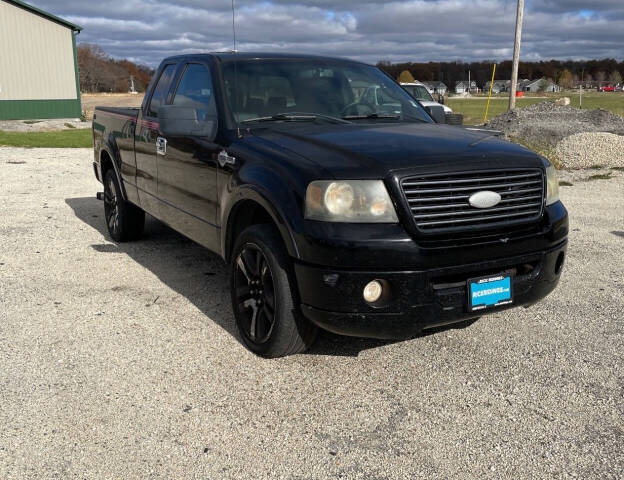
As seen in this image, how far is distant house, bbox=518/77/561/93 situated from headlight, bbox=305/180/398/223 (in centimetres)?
15789

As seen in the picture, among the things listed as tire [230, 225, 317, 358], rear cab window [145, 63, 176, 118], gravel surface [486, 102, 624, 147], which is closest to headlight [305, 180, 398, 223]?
tire [230, 225, 317, 358]

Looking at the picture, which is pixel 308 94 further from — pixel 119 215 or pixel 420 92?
pixel 420 92

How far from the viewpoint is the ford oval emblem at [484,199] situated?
342 centimetres

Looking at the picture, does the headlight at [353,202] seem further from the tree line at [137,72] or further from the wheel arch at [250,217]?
the tree line at [137,72]

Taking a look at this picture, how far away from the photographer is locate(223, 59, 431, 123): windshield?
4.48m

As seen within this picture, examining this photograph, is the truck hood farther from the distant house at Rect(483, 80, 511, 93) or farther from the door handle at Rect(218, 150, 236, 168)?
the distant house at Rect(483, 80, 511, 93)

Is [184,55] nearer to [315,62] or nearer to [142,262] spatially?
[315,62]

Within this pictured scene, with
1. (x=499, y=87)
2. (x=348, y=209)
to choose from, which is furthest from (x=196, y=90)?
(x=499, y=87)

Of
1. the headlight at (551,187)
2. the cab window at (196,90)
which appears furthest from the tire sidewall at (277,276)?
the headlight at (551,187)

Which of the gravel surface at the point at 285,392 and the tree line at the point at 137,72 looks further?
the tree line at the point at 137,72

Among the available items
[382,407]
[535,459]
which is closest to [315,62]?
[382,407]

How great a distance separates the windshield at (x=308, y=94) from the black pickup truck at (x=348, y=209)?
0.04 ft

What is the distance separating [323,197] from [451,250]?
708 millimetres

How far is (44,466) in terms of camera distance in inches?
111
